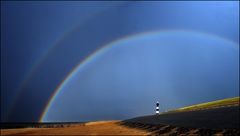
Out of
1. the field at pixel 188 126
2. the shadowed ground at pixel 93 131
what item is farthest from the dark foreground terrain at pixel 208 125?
the shadowed ground at pixel 93 131

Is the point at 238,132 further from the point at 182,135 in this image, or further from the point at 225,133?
the point at 182,135

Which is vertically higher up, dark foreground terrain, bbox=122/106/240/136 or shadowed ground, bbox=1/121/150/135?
shadowed ground, bbox=1/121/150/135

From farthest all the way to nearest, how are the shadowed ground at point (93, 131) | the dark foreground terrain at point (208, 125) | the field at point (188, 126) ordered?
1. the shadowed ground at point (93, 131)
2. the field at point (188, 126)
3. the dark foreground terrain at point (208, 125)

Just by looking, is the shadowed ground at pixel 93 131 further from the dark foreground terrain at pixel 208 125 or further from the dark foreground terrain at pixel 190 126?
the dark foreground terrain at pixel 208 125

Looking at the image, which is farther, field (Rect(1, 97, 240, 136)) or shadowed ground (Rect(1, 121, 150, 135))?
shadowed ground (Rect(1, 121, 150, 135))

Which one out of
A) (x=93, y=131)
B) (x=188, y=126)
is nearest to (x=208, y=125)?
(x=188, y=126)

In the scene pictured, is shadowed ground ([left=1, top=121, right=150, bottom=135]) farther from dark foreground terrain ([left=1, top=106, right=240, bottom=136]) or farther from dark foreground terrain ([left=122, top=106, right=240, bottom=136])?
dark foreground terrain ([left=122, top=106, right=240, bottom=136])

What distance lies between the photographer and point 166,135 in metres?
15.0

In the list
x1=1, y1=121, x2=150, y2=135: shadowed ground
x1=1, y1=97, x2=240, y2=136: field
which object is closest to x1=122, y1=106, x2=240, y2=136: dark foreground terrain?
x1=1, y1=97, x2=240, y2=136: field

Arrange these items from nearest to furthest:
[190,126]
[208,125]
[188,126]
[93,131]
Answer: [208,125] → [190,126] → [188,126] → [93,131]

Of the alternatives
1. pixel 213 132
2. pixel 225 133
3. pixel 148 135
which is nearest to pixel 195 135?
pixel 213 132

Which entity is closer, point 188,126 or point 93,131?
point 188,126

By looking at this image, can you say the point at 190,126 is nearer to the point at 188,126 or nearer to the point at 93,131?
the point at 188,126

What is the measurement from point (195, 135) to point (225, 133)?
1905 millimetres
